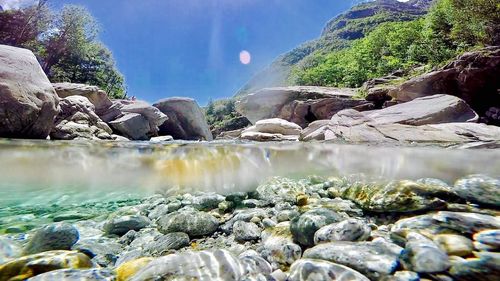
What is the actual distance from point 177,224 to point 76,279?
140 centimetres

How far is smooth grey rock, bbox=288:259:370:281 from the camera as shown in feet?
5.89

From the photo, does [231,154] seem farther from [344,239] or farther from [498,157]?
[498,157]

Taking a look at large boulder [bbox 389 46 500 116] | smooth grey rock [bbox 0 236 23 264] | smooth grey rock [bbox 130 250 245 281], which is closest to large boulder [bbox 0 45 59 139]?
smooth grey rock [bbox 0 236 23 264]

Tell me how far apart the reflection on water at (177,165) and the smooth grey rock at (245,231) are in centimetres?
292

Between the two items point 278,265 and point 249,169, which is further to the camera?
point 249,169

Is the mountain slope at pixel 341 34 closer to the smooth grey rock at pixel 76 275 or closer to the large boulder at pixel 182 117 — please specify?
the large boulder at pixel 182 117

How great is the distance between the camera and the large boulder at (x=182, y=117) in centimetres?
1956

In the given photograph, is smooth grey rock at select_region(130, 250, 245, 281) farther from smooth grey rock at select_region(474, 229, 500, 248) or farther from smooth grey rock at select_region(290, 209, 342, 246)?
smooth grey rock at select_region(474, 229, 500, 248)

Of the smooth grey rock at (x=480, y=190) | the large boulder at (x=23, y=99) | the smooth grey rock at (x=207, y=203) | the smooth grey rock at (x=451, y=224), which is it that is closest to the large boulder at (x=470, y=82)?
the smooth grey rock at (x=480, y=190)

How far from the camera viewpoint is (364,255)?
201 cm

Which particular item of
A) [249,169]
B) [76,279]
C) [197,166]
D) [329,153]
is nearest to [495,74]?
[329,153]

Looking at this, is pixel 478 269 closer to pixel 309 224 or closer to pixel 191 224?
pixel 309 224

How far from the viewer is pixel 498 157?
22.4ft

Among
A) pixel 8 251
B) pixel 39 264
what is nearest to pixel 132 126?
pixel 8 251
